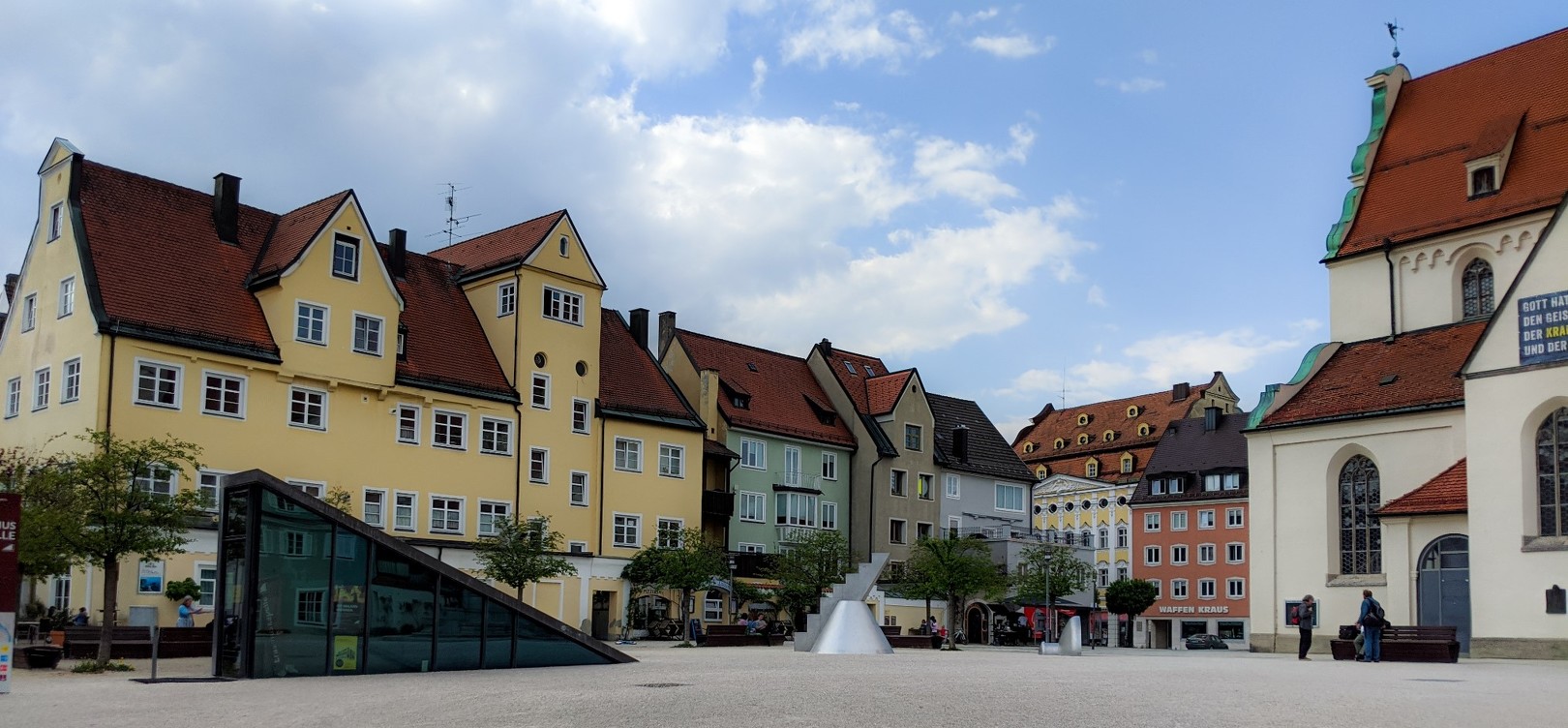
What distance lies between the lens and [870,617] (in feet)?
128

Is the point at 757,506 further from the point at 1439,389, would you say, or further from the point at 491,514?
the point at 1439,389

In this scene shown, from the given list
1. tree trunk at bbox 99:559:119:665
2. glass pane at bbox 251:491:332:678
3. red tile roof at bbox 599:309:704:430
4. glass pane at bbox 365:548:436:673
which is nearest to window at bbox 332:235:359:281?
red tile roof at bbox 599:309:704:430

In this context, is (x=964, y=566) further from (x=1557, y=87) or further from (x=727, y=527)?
(x=1557, y=87)

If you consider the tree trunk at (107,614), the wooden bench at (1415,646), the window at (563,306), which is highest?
the window at (563,306)

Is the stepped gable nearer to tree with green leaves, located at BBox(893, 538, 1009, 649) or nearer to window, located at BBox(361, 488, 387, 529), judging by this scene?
tree with green leaves, located at BBox(893, 538, 1009, 649)

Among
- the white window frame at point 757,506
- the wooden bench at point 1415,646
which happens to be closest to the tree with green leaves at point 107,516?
the wooden bench at point 1415,646

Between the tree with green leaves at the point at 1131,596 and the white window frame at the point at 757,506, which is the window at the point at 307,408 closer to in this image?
the white window frame at the point at 757,506

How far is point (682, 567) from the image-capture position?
53.7 m

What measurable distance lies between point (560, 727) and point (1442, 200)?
47128 millimetres

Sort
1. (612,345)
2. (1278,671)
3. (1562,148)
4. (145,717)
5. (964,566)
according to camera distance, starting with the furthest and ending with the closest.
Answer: (612,345), (964,566), (1562,148), (1278,671), (145,717)

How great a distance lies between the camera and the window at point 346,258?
166 ft

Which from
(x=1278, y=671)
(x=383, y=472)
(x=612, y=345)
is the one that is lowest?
(x=1278, y=671)

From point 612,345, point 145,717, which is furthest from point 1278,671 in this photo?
point 612,345

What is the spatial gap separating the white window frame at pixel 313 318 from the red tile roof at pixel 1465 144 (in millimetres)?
37504
